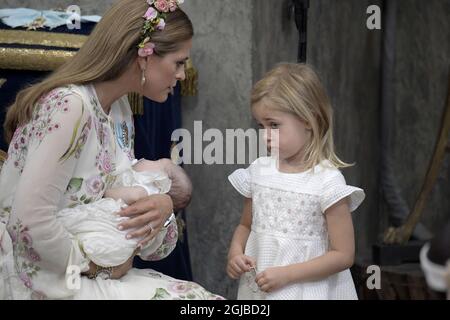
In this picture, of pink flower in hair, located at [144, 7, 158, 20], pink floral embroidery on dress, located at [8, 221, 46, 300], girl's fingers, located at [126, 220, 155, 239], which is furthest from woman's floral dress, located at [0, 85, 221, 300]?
pink flower in hair, located at [144, 7, 158, 20]

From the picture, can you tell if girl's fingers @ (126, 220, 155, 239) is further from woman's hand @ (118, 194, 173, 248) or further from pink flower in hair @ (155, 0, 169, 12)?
pink flower in hair @ (155, 0, 169, 12)

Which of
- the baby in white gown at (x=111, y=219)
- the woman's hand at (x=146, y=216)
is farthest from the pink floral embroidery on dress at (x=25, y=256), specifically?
the woman's hand at (x=146, y=216)

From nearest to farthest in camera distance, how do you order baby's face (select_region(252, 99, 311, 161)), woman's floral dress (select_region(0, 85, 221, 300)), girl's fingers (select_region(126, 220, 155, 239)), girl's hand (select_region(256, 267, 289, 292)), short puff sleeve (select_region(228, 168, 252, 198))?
woman's floral dress (select_region(0, 85, 221, 300)), girl's fingers (select_region(126, 220, 155, 239)), girl's hand (select_region(256, 267, 289, 292)), baby's face (select_region(252, 99, 311, 161)), short puff sleeve (select_region(228, 168, 252, 198))

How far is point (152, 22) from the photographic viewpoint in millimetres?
2191

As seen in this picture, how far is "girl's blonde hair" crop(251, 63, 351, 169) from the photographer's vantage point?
2.39 metres

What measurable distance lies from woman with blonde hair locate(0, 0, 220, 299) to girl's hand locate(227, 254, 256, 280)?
19 cm

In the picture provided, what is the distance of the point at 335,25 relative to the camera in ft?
13.8

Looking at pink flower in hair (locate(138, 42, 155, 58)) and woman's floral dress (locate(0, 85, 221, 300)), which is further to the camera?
pink flower in hair (locate(138, 42, 155, 58))

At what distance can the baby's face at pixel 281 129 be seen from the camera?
2.39m

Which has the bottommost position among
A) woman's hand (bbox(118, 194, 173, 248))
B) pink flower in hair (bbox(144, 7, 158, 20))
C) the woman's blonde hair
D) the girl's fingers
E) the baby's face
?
the girl's fingers

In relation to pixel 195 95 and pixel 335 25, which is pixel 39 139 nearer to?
pixel 195 95

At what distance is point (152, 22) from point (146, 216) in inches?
19.2

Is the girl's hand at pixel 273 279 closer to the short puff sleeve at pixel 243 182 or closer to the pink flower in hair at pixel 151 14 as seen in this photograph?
the short puff sleeve at pixel 243 182
